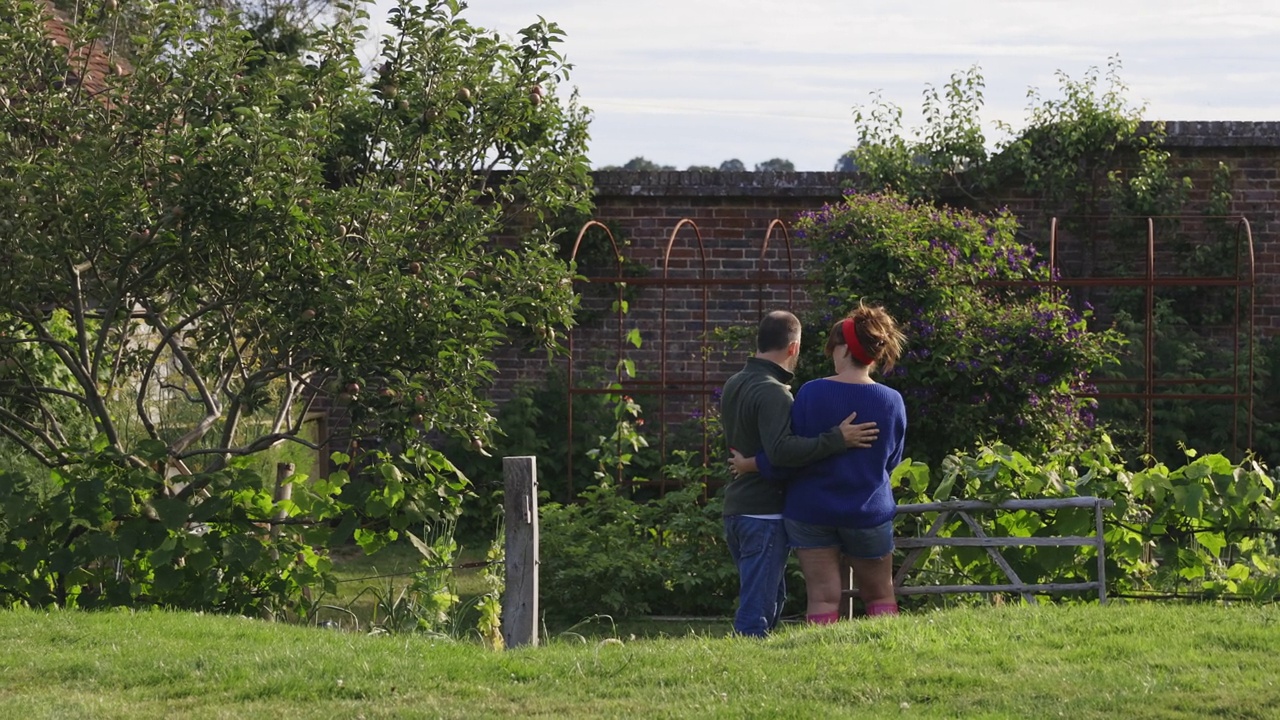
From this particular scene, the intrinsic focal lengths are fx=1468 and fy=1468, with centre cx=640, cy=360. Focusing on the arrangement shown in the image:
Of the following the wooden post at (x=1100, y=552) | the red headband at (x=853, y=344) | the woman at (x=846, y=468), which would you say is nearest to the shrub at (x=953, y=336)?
the wooden post at (x=1100, y=552)

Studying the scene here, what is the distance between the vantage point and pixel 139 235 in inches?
227

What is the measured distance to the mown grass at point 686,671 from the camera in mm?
4387

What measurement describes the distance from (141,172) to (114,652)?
6.20 ft

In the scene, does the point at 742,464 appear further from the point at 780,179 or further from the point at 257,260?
the point at 780,179

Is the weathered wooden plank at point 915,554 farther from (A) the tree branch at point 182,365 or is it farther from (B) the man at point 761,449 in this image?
(A) the tree branch at point 182,365

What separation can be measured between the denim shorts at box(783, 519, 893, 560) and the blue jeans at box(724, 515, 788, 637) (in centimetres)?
8

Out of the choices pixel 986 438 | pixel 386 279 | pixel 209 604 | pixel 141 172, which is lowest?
pixel 209 604

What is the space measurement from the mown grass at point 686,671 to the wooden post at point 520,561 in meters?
0.31

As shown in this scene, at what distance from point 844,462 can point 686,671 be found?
0.99m

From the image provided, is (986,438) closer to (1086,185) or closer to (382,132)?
(382,132)

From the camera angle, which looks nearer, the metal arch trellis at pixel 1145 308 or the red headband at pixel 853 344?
the red headband at pixel 853 344

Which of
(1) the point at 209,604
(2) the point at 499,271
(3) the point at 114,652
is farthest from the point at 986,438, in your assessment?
(3) the point at 114,652

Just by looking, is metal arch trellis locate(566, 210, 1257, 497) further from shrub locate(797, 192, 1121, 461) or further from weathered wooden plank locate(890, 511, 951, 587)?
weathered wooden plank locate(890, 511, 951, 587)

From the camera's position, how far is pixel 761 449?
5434 mm
